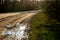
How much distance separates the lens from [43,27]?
8.11 feet

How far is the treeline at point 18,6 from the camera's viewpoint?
8.21ft

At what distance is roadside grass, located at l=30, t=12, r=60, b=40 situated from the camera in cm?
244

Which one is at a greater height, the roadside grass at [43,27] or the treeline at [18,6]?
the treeline at [18,6]

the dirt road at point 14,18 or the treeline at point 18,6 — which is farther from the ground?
the treeline at point 18,6

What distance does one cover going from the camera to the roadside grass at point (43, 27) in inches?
96.0

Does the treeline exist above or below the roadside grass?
above

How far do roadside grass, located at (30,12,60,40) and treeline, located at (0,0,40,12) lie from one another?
5.5 inches

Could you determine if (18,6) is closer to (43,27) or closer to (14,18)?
(14,18)

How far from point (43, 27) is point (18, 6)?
17.8 inches

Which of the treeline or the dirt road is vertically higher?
the treeline

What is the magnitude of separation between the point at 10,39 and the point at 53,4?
29.9 inches

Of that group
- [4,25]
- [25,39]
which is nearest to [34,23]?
[25,39]

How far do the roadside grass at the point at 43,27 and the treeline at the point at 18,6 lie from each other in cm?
14

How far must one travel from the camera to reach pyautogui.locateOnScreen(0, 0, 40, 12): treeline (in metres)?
2.50
